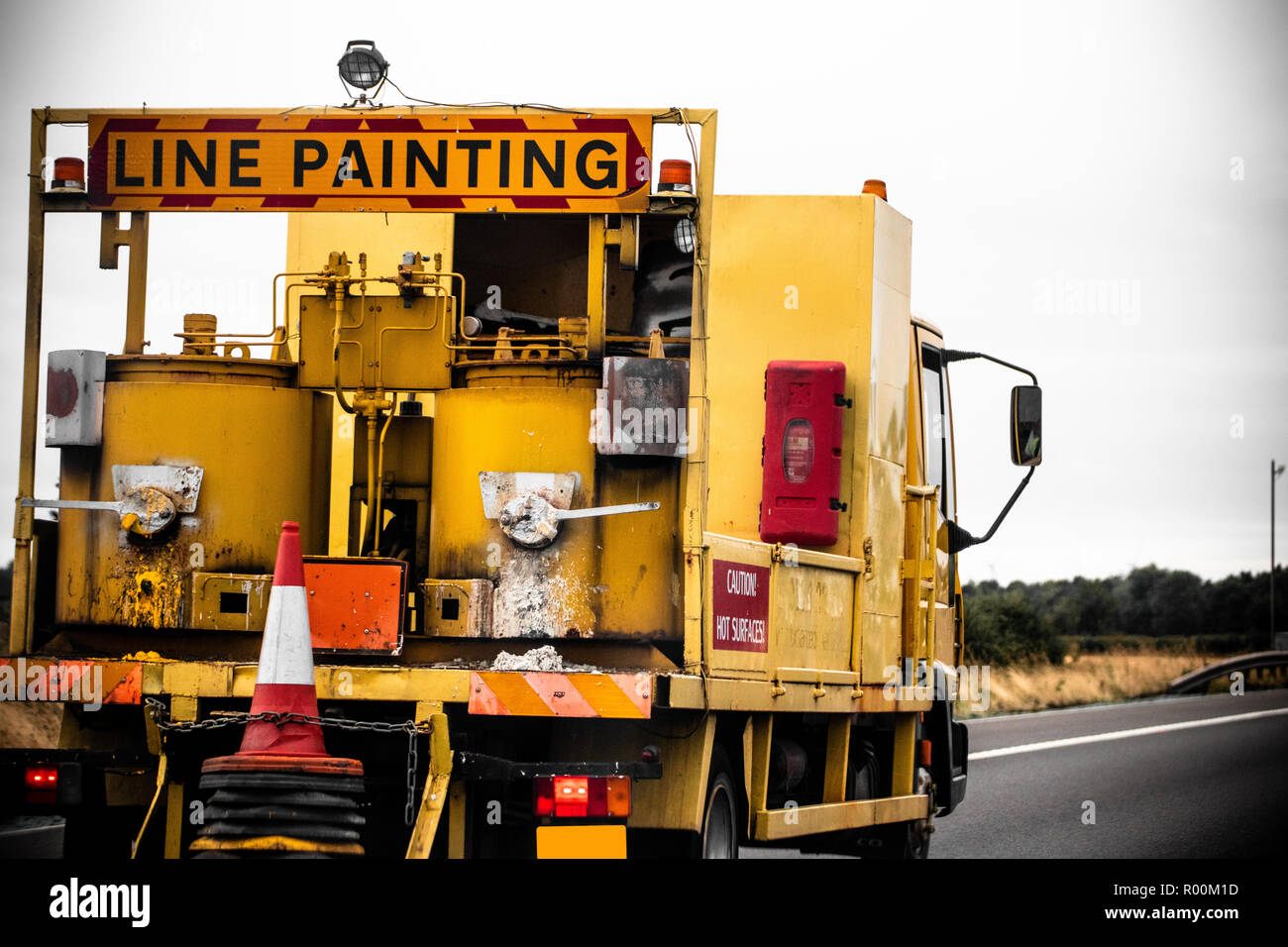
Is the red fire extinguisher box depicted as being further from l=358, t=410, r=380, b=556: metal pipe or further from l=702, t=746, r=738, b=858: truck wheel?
l=358, t=410, r=380, b=556: metal pipe

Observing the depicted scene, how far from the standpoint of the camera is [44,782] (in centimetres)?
722

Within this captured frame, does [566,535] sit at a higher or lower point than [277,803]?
higher

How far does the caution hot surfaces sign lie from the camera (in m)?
7.75

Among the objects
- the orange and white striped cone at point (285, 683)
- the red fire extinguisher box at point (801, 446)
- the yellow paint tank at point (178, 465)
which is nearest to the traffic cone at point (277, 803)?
the orange and white striped cone at point (285, 683)

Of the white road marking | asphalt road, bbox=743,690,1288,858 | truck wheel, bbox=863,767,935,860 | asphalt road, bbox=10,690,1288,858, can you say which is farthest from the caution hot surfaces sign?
the white road marking

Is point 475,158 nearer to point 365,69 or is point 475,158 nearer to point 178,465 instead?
point 365,69

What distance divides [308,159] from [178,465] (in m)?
1.35

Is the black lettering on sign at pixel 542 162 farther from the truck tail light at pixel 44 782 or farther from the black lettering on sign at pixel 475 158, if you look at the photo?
the truck tail light at pixel 44 782

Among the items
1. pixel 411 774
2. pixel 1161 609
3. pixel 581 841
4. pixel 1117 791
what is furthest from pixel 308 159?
pixel 1161 609

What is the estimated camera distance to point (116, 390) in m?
7.70

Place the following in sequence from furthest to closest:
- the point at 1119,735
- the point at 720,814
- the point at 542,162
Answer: the point at 1119,735 < the point at 720,814 < the point at 542,162

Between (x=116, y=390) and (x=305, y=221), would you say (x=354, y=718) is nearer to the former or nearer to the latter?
(x=116, y=390)
